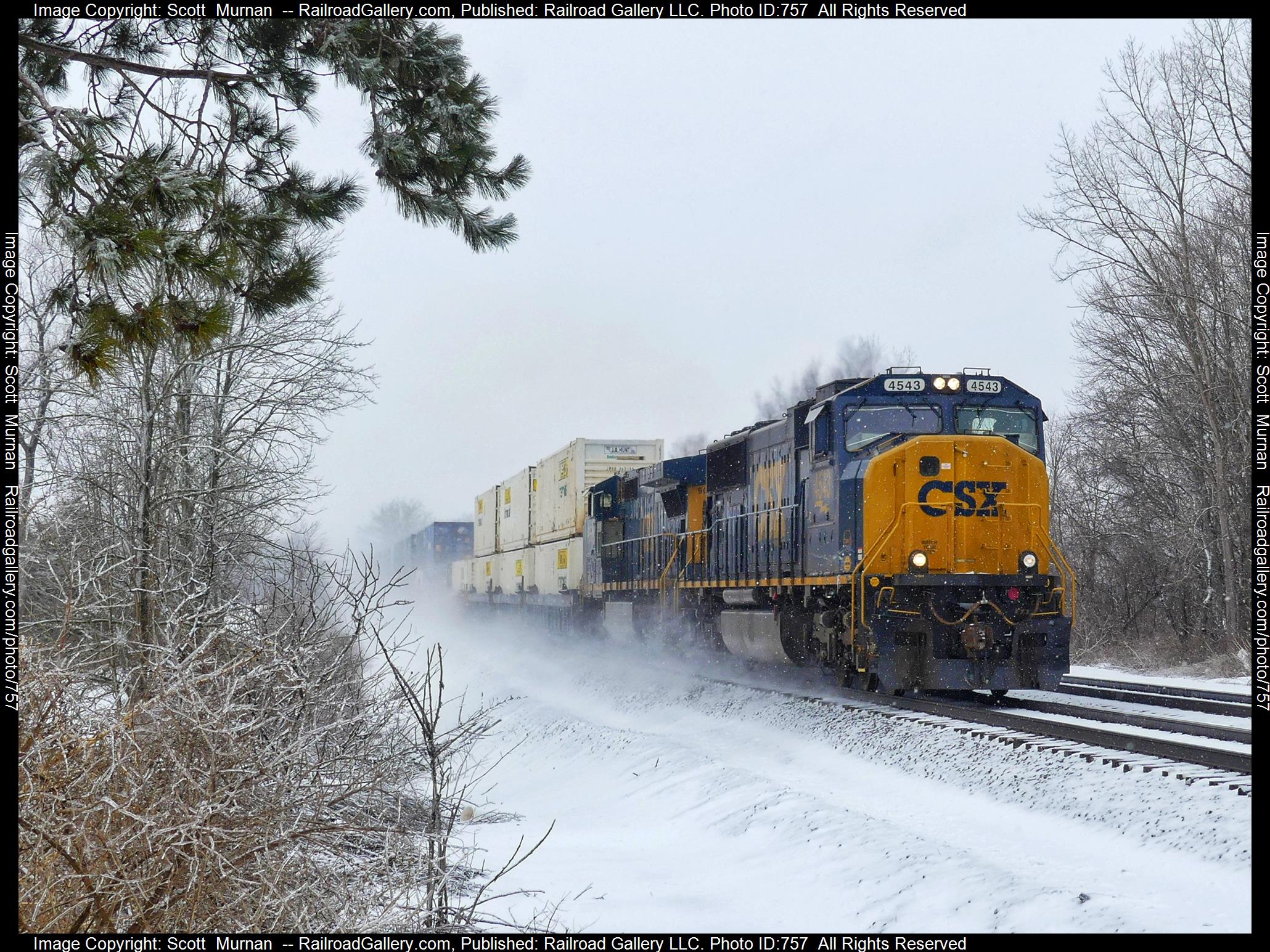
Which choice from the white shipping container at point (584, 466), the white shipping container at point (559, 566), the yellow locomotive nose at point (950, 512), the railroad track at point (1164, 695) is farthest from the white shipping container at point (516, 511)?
the yellow locomotive nose at point (950, 512)

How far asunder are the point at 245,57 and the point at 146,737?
3989 millimetres

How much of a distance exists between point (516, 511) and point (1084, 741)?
77.9 feet

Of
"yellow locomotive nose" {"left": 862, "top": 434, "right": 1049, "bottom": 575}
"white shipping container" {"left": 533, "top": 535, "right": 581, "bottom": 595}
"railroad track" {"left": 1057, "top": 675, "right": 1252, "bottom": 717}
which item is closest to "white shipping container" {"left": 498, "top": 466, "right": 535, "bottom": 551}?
"white shipping container" {"left": 533, "top": 535, "right": 581, "bottom": 595}

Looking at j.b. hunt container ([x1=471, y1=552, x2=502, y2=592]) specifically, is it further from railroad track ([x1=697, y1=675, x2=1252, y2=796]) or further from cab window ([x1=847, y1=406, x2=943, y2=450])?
railroad track ([x1=697, y1=675, x2=1252, y2=796])

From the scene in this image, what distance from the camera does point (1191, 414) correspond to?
66.6 feet

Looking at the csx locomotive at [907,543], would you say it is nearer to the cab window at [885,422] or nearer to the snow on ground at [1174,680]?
the cab window at [885,422]

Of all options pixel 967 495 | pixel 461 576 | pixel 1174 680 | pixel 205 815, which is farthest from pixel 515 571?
pixel 205 815

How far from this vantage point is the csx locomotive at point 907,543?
34.3ft

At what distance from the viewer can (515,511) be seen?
3112cm

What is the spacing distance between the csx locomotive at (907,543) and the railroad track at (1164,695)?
126 cm

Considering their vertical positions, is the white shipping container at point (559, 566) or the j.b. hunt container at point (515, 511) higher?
the j.b. hunt container at point (515, 511)

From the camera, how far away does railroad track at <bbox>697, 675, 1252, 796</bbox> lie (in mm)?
6781

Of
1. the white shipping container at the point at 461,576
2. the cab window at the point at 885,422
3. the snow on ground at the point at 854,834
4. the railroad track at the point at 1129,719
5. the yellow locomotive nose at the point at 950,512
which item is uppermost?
the cab window at the point at 885,422

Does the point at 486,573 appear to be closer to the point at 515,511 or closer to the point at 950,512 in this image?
the point at 515,511
